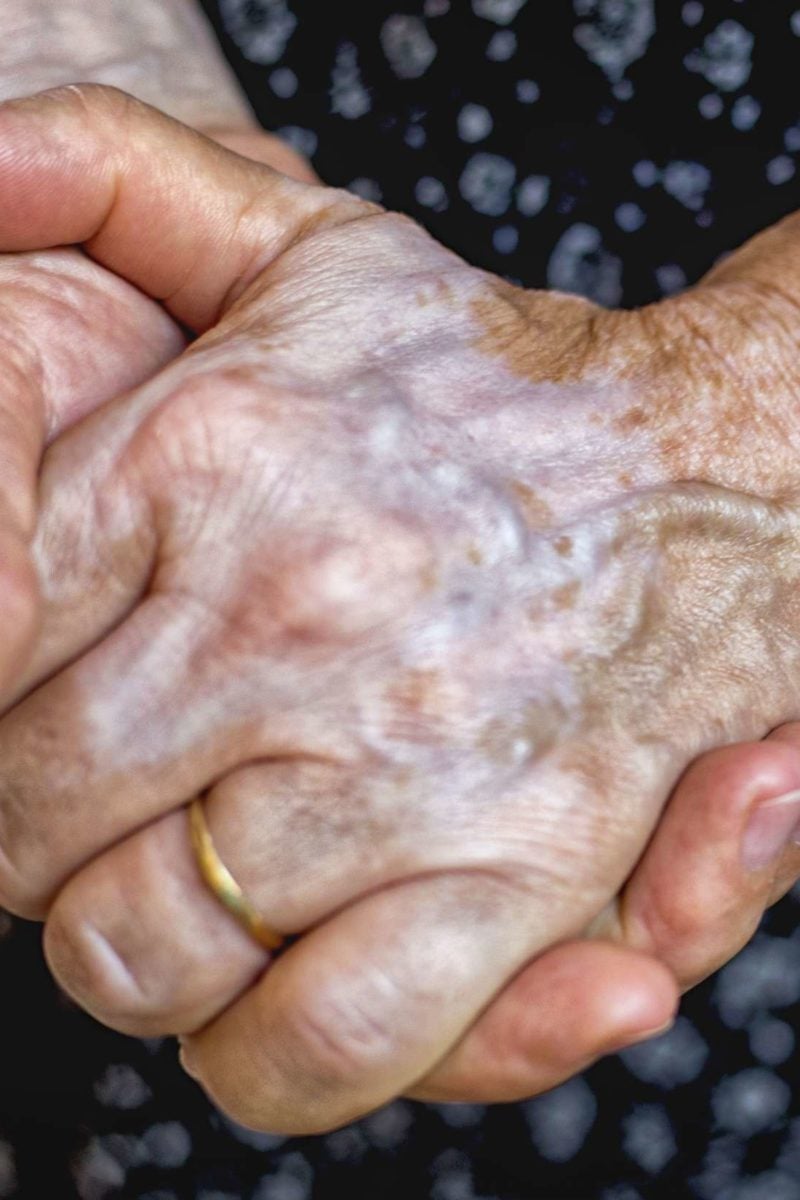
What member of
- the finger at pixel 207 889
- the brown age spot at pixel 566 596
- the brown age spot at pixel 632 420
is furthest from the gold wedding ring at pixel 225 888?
the brown age spot at pixel 632 420

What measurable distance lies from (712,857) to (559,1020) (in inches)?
5.5

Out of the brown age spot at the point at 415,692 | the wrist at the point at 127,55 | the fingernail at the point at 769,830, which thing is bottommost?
the fingernail at the point at 769,830

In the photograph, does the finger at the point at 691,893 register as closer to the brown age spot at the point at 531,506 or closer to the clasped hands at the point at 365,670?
the clasped hands at the point at 365,670

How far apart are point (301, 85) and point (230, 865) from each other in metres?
0.82

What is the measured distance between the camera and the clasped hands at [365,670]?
712 millimetres

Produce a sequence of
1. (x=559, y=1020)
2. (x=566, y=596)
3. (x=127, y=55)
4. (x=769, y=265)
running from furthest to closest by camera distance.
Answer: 1. (x=127, y=55)
2. (x=769, y=265)
3. (x=566, y=596)
4. (x=559, y=1020)

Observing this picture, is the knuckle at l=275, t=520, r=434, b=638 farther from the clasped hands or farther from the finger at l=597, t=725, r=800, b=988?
the finger at l=597, t=725, r=800, b=988

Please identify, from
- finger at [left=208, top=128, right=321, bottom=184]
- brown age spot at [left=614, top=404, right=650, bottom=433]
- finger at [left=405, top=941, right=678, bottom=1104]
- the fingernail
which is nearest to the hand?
finger at [left=405, top=941, right=678, bottom=1104]

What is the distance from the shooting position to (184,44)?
122 cm

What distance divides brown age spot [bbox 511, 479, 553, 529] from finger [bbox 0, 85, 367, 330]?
0.25 meters

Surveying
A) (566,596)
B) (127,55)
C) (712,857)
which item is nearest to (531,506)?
(566,596)

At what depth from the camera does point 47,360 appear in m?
0.85

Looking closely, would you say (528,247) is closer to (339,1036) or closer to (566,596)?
(566,596)

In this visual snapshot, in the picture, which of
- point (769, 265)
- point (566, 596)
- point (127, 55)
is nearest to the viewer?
point (566, 596)
